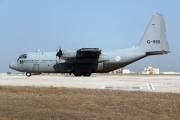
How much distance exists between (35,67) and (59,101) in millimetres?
36027

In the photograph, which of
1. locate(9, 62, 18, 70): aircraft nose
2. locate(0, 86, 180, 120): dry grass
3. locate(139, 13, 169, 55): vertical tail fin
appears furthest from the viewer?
locate(9, 62, 18, 70): aircraft nose

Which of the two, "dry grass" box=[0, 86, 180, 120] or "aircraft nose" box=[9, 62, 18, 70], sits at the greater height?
"aircraft nose" box=[9, 62, 18, 70]

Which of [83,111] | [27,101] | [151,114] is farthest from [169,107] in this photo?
[27,101]

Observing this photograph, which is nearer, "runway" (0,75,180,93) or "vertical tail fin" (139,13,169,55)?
"runway" (0,75,180,93)

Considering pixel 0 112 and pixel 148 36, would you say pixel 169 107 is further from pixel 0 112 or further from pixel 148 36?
pixel 148 36

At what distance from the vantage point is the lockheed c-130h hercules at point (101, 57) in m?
46.3

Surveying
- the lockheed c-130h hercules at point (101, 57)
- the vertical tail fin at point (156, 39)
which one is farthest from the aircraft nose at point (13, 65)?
the vertical tail fin at point (156, 39)

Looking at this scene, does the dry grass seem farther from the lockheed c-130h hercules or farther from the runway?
the lockheed c-130h hercules

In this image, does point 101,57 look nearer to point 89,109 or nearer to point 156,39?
point 156,39

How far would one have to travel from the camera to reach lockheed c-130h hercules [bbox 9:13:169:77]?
1823 inches

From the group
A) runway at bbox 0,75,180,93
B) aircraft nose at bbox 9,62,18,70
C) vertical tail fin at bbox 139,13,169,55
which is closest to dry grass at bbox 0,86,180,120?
runway at bbox 0,75,180,93

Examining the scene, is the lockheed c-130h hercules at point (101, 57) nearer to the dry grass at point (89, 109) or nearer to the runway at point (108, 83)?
the runway at point (108, 83)

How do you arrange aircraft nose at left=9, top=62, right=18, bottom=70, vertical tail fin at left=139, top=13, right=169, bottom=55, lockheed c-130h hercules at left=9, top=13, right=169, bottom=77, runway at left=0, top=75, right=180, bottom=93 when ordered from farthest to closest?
aircraft nose at left=9, top=62, right=18, bottom=70 < vertical tail fin at left=139, top=13, right=169, bottom=55 < lockheed c-130h hercules at left=9, top=13, right=169, bottom=77 < runway at left=0, top=75, right=180, bottom=93

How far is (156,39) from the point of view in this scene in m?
47.1
